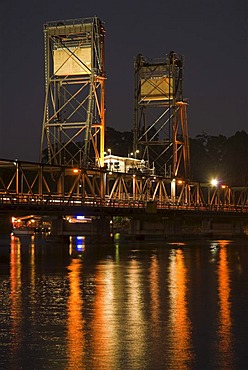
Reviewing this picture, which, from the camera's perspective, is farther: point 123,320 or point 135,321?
point 123,320

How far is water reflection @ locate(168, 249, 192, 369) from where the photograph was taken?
47.7 ft

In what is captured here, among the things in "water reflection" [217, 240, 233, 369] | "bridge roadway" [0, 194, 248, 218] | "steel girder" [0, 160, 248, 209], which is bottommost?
"water reflection" [217, 240, 233, 369]

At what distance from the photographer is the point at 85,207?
7144 centimetres

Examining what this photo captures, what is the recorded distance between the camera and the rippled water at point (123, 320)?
47.7 feet

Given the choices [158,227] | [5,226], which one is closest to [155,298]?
[158,227]

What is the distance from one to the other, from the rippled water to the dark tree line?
130 m

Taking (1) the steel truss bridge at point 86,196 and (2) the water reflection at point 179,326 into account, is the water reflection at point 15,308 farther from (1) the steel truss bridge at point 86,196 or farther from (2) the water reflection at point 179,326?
(1) the steel truss bridge at point 86,196

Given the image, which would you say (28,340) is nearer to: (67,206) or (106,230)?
(67,206)

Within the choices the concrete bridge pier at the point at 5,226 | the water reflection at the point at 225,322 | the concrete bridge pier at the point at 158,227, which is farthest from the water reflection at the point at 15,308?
the concrete bridge pier at the point at 5,226

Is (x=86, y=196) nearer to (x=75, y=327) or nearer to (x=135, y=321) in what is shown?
(x=135, y=321)

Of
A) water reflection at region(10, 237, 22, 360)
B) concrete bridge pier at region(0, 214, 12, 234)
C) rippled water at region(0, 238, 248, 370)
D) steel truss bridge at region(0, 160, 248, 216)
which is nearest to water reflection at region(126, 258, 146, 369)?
rippled water at region(0, 238, 248, 370)

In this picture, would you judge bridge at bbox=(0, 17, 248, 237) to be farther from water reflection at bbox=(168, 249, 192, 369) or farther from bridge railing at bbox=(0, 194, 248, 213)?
water reflection at bbox=(168, 249, 192, 369)

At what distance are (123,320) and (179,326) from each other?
5.31ft

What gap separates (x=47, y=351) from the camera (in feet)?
49.9
